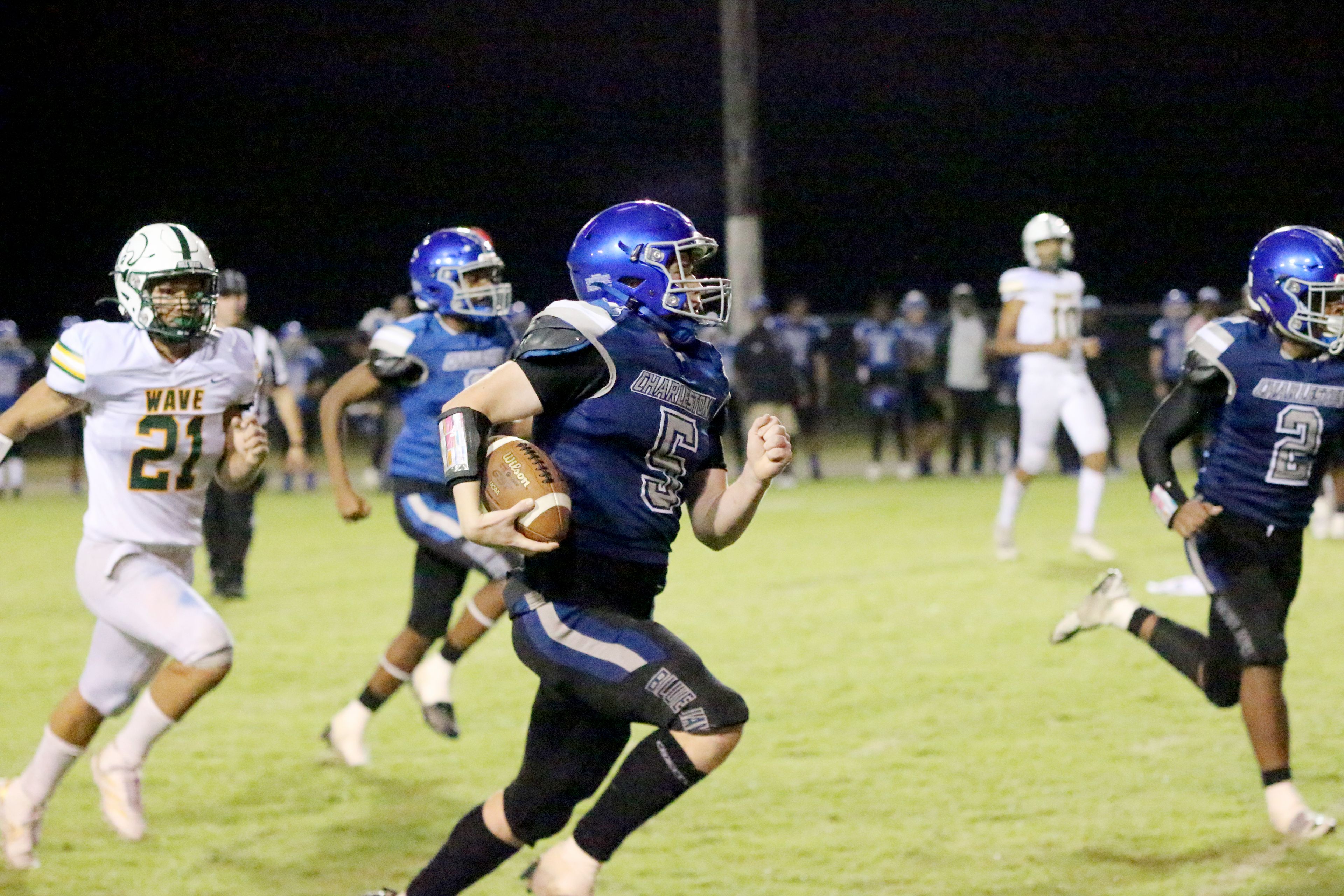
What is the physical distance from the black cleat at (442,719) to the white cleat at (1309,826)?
3.07 m

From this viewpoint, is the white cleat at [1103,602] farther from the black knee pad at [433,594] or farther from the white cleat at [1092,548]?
the white cleat at [1092,548]

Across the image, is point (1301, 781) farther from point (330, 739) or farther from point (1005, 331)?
point (1005, 331)

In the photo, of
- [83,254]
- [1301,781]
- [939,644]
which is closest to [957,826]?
[1301,781]

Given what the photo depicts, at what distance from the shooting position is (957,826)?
16.2 feet

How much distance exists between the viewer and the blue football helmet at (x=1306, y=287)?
4.74m

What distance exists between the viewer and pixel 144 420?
186 inches

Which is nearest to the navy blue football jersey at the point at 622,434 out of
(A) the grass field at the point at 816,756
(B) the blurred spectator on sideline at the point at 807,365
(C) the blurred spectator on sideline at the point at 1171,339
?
(A) the grass field at the point at 816,756

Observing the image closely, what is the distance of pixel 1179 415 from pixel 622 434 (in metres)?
2.24

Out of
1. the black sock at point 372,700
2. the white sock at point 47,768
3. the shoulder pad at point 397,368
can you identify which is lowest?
the black sock at point 372,700

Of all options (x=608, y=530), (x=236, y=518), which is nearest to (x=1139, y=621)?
(x=608, y=530)

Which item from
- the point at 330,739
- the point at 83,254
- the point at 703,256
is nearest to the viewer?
the point at 703,256

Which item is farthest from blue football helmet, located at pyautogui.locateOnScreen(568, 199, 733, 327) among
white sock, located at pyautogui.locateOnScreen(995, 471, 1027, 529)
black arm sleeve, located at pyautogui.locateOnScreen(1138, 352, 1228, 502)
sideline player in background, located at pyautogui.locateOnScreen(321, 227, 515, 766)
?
white sock, located at pyautogui.locateOnScreen(995, 471, 1027, 529)

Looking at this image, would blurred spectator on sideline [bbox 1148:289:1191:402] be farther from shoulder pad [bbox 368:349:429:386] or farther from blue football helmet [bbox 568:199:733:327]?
blue football helmet [bbox 568:199:733:327]

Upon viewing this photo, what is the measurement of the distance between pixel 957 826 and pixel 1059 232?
5862 mm
